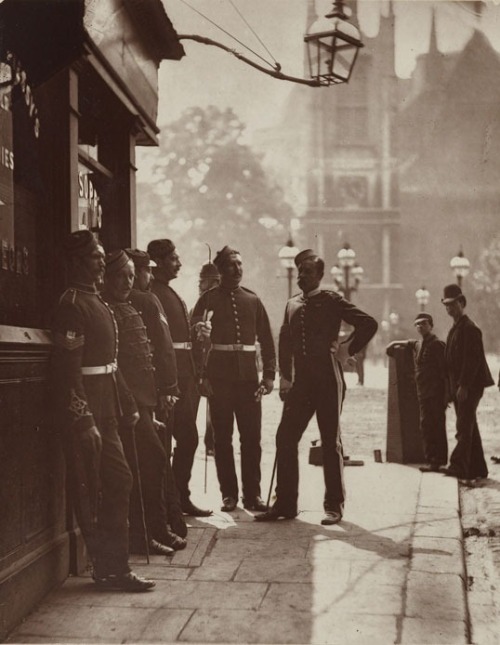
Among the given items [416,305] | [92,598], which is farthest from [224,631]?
[416,305]

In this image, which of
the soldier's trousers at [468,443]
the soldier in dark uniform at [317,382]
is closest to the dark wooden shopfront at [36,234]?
the soldier in dark uniform at [317,382]

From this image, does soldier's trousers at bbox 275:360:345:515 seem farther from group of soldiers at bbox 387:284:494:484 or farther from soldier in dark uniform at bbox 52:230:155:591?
group of soldiers at bbox 387:284:494:484

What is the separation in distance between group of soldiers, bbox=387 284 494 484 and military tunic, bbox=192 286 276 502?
2.57 metres

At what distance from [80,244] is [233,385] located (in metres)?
2.95

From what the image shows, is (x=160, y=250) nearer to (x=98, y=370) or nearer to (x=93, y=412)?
(x=98, y=370)

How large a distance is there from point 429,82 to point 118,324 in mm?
37950

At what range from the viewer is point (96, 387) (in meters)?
5.34

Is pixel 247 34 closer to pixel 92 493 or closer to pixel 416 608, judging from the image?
pixel 92 493

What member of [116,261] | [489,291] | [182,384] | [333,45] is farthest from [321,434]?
[489,291]

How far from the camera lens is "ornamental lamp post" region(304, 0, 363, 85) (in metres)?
7.82

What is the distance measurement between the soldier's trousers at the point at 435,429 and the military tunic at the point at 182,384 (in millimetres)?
3336

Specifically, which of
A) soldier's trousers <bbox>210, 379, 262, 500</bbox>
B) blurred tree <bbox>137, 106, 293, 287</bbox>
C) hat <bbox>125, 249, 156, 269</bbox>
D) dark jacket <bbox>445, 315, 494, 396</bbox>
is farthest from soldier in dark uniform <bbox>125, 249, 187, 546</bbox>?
blurred tree <bbox>137, 106, 293, 287</bbox>

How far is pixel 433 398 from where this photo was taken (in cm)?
1014

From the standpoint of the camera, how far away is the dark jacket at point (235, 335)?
7.93 meters
